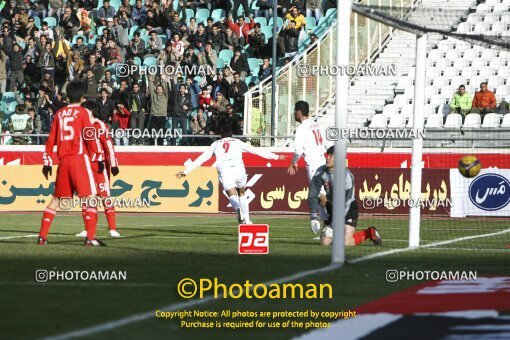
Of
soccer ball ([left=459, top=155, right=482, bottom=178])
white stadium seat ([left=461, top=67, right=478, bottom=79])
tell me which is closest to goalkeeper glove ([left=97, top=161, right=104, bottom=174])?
soccer ball ([left=459, top=155, right=482, bottom=178])

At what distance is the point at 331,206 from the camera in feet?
58.7

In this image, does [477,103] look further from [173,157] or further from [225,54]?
[225,54]

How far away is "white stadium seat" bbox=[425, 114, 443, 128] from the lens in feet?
87.5

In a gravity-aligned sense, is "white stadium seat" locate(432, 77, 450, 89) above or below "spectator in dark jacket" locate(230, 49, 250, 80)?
below

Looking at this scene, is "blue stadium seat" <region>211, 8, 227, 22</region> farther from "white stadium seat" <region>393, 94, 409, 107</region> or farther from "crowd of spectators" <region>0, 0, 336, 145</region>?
"white stadium seat" <region>393, 94, 409, 107</region>

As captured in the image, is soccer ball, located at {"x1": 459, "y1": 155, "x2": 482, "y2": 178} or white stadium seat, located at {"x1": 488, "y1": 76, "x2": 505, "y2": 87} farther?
white stadium seat, located at {"x1": 488, "y1": 76, "x2": 505, "y2": 87}

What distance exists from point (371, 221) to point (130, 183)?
7216 mm

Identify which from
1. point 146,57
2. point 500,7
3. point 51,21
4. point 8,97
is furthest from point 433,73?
point 51,21

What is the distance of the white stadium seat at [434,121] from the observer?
87.5 ft

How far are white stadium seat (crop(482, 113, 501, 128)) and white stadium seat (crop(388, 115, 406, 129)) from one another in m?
3.64

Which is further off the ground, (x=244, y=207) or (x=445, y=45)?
(x=445, y=45)

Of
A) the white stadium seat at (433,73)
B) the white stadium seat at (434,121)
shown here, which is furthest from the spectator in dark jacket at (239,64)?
the white stadium seat at (434,121)

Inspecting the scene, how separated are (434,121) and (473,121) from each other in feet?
6.54

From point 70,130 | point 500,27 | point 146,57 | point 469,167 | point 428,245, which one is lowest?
point 428,245
